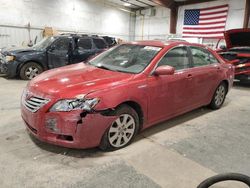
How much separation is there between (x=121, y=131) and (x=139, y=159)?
1.32ft

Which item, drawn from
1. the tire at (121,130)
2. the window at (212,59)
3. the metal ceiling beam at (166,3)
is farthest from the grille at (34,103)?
the metal ceiling beam at (166,3)

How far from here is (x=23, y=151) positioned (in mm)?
2773

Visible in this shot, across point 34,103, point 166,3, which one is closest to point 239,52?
point 34,103

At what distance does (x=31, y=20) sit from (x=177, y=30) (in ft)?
28.3

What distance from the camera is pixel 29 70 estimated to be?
7273 millimetres

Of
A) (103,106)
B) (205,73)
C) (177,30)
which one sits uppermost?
(177,30)

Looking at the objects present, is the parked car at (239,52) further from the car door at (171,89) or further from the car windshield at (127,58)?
the car windshield at (127,58)

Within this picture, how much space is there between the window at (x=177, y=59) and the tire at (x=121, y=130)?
885 millimetres

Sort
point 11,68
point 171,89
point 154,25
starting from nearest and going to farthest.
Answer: point 171,89
point 11,68
point 154,25

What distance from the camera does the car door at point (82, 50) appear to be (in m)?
7.73

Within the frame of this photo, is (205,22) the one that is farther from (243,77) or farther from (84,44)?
(84,44)

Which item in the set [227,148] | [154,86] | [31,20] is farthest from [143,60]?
[31,20]

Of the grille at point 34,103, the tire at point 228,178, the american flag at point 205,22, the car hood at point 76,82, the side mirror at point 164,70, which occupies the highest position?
the american flag at point 205,22

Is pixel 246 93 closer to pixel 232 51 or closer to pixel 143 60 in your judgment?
pixel 232 51
